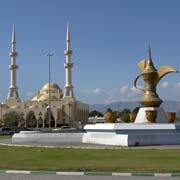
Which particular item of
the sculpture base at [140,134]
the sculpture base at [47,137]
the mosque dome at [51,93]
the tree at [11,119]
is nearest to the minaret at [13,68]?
the tree at [11,119]

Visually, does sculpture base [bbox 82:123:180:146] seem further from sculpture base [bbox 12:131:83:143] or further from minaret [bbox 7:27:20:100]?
minaret [bbox 7:27:20:100]

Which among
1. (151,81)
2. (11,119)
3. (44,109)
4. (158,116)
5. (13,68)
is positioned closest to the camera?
(158,116)

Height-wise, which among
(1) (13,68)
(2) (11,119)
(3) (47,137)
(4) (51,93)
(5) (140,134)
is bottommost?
(3) (47,137)

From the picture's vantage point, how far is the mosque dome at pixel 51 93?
11188 cm

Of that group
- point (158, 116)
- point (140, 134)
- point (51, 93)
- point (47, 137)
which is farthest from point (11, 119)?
point (140, 134)

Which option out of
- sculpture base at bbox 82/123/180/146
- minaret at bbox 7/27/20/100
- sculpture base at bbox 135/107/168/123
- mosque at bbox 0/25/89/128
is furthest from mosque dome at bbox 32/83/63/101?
sculpture base at bbox 82/123/180/146

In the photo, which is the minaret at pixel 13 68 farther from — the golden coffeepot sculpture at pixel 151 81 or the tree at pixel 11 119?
the golden coffeepot sculpture at pixel 151 81

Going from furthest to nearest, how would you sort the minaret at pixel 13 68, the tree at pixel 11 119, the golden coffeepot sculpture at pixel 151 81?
the tree at pixel 11 119
the minaret at pixel 13 68
the golden coffeepot sculpture at pixel 151 81

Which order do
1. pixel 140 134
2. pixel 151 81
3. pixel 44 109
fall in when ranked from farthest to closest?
pixel 44 109, pixel 151 81, pixel 140 134

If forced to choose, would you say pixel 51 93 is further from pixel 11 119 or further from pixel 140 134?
pixel 140 134

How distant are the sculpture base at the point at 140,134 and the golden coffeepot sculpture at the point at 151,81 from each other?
4047mm

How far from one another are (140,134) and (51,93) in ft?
302

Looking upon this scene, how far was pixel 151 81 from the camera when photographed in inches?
1127

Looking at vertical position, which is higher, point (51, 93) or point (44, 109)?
point (51, 93)
